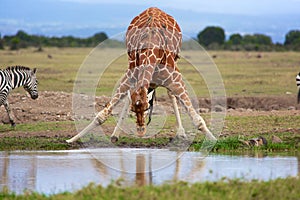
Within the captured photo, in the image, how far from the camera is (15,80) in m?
14.6

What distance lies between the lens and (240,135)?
1189cm

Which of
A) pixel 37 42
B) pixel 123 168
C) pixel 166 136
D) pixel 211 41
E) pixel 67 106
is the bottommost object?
pixel 123 168

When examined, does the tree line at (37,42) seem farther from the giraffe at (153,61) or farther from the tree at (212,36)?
the giraffe at (153,61)

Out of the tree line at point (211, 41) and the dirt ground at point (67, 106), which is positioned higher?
the tree line at point (211, 41)

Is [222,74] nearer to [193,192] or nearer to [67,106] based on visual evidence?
[67,106]

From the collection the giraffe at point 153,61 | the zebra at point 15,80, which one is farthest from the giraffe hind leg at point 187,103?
the zebra at point 15,80

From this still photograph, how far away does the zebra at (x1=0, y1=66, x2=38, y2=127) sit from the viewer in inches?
547

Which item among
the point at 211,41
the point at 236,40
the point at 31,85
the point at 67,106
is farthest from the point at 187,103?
the point at 236,40

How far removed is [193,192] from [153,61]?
129 inches

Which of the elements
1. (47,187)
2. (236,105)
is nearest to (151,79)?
(47,187)

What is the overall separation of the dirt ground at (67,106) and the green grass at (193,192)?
18.2ft

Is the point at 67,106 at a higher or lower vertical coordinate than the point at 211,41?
lower

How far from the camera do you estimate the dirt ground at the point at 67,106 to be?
14.3 meters

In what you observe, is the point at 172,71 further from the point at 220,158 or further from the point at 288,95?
the point at 288,95
